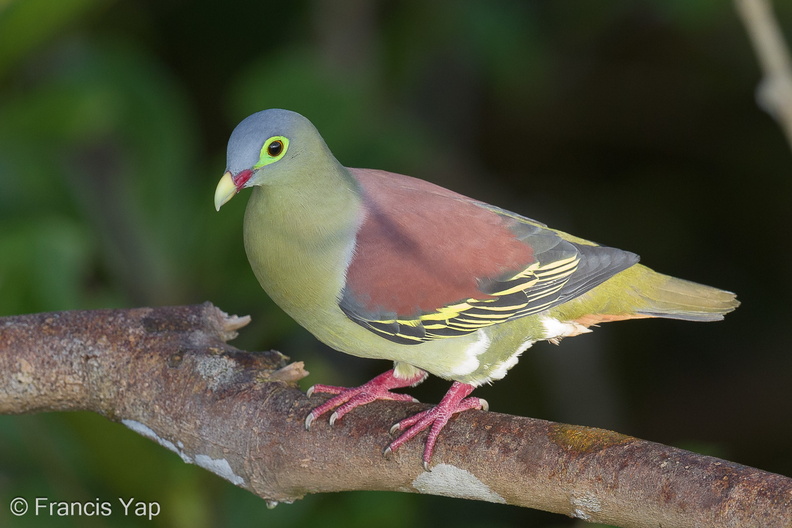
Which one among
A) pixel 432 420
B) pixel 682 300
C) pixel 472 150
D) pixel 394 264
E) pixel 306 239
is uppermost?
pixel 472 150

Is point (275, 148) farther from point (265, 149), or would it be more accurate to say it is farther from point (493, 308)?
point (493, 308)

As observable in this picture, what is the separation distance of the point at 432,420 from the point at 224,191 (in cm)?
75

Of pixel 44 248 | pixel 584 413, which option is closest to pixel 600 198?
pixel 584 413

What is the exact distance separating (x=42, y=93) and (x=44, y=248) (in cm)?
79

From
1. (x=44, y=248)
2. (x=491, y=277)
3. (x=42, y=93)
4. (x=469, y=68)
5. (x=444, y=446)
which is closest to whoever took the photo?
(x=444, y=446)

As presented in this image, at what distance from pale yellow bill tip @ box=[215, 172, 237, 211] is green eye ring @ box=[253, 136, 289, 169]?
8 centimetres

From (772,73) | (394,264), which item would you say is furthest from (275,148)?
(772,73)

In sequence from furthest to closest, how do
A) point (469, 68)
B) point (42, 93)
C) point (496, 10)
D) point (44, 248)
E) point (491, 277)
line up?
point (469, 68), point (496, 10), point (42, 93), point (44, 248), point (491, 277)

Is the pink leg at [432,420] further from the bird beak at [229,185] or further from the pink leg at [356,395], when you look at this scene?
the bird beak at [229,185]

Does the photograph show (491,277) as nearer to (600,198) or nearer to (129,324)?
(129,324)

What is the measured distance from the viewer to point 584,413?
15.9 feet

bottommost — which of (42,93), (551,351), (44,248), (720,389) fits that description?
(720,389)

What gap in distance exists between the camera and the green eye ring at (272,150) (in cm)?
230

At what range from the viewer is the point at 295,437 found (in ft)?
7.54
